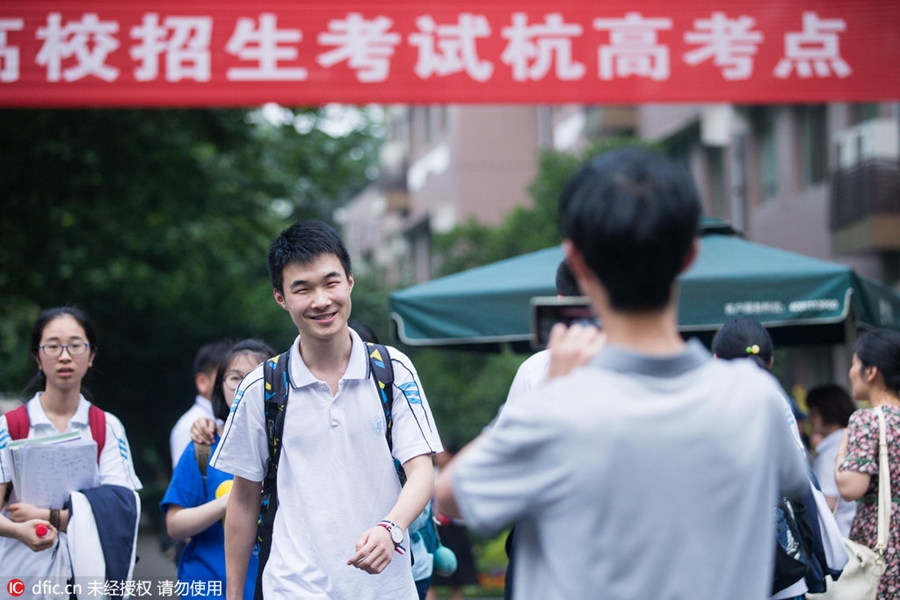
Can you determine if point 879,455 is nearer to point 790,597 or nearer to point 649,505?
point 790,597

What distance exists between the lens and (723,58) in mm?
6078

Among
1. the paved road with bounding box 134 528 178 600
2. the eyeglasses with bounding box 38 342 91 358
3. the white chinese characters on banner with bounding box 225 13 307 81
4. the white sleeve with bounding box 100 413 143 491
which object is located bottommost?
the paved road with bounding box 134 528 178 600

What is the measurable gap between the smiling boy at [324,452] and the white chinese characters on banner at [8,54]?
3332 mm

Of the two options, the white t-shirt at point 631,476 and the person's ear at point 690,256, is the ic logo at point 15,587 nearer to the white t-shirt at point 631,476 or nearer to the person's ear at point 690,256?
the white t-shirt at point 631,476

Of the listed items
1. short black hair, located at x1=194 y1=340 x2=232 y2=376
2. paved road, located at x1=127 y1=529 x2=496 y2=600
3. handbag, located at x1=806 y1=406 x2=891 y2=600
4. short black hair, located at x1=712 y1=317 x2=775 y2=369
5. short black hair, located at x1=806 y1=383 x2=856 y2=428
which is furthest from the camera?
short black hair, located at x1=806 y1=383 x2=856 y2=428

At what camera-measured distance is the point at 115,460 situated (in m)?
4.70

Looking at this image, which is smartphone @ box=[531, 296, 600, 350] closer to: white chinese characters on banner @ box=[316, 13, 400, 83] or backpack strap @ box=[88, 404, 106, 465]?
backpack strap @ box=[88, 404, 106, 465]

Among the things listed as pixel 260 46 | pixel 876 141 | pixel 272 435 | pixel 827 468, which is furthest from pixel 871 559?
pixel 876 141

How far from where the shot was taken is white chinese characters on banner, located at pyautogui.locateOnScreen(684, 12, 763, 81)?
6074 millimetres

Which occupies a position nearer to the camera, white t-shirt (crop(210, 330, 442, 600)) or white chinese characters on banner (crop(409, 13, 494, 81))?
white t-shirt (crop(210, 330, 442, 600))

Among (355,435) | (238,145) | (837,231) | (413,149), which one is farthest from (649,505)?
(413,149)

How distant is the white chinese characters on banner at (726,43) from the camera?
239 inches

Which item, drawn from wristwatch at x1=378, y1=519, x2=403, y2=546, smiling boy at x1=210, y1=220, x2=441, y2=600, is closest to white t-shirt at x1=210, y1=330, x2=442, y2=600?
smiling boy at x1=210, y1=220, x2=441, y2=600

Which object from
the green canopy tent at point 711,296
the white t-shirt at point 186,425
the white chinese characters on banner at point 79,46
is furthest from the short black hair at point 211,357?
the white chinese characters on banner at point 79,46
